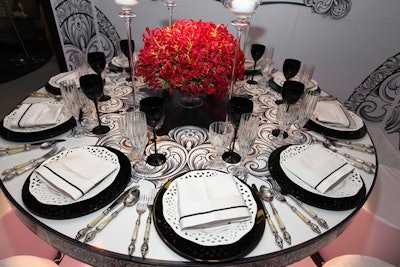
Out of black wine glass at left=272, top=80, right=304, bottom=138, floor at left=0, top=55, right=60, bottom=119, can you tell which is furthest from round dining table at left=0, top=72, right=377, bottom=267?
floor at left=0, top=55, right=60, bottom=119

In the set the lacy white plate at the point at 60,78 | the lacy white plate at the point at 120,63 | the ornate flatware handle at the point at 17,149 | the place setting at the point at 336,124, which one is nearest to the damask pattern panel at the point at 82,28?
the lacy white plate at the point at 120,63

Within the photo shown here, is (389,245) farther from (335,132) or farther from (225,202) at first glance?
(225,202)

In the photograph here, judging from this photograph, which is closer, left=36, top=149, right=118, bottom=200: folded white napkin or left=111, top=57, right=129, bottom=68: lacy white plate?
left=36, top=149, right=118, bottom=200: folded white napkin

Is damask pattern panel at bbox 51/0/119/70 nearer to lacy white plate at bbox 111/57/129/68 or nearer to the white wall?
the white wall

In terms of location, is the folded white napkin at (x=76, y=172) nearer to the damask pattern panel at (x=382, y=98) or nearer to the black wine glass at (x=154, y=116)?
the black wine glass at (x=154, y=116)

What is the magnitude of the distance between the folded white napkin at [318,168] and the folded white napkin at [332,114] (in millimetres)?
277

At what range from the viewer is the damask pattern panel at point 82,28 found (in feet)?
8.44

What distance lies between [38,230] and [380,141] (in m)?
2.35

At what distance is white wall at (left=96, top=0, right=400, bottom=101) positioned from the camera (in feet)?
6.98

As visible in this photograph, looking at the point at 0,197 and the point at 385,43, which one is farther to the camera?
the point at 385,43

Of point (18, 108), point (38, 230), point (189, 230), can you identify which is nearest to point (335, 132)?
point (189, 230)

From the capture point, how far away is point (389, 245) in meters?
1.16

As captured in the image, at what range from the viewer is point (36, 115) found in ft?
3.69

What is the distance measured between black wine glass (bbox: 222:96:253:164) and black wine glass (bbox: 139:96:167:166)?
0.84ft
